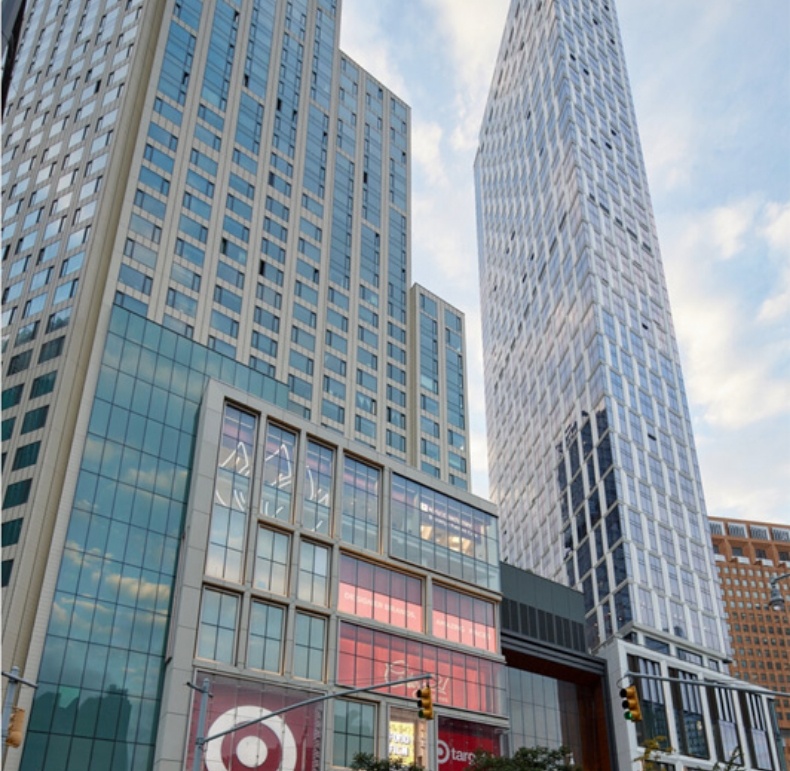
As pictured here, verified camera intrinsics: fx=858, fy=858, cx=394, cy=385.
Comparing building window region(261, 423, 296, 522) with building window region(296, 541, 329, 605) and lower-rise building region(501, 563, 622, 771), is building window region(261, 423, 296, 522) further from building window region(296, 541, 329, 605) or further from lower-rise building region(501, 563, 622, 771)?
lower-rise building region(501, 563, 622, 771)

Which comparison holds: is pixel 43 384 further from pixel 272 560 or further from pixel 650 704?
pixel 650 704

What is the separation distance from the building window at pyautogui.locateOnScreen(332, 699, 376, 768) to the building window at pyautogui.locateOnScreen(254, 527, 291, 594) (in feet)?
26.2

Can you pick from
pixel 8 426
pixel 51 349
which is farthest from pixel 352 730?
pixel 51 349

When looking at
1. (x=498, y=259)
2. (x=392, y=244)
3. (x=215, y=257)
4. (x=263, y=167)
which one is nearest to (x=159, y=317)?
(x=215, y=257)

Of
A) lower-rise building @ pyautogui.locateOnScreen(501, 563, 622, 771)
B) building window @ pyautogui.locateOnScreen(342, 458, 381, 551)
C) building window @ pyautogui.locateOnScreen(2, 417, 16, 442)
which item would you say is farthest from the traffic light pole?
lower-rise building @ pyautogui.locateOnScreen(501, 563, 622, 771)

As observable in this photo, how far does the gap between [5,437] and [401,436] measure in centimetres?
3956

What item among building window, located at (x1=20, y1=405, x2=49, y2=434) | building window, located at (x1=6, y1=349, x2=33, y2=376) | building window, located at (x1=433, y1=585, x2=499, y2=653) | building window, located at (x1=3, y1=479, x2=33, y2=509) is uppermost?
building window, located at (x1=6, y1=349, x2=33, y2=376)

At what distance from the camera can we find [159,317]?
6700 centimetres

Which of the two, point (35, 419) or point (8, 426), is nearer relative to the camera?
point (35, 419)

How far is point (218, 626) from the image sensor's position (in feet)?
163

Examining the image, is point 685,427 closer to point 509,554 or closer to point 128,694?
point 509,554

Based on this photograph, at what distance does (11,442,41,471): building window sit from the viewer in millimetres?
52219

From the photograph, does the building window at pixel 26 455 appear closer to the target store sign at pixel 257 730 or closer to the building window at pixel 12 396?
the building window at pixel 12 396

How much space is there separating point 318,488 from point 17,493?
747 inches
